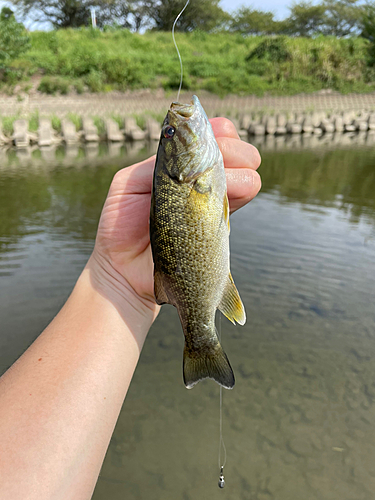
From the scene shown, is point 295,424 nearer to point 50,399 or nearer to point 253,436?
point 253,436

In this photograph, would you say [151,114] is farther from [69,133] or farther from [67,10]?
[67,10]

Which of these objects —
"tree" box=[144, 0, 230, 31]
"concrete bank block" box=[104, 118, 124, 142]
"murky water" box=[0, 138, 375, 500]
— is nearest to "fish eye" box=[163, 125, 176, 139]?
"murky water" box=[0, 138, 375, 500]

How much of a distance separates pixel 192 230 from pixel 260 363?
287 centimetres

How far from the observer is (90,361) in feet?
5.97

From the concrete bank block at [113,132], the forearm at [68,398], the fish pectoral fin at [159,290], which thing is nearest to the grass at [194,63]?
the concrete bank block at [113,132]

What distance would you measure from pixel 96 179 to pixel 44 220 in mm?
3840

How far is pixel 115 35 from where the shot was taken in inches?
1284

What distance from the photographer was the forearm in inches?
56.9

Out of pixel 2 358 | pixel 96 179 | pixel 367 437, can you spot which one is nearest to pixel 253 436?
pixel 367 437

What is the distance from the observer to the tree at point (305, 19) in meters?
47.8

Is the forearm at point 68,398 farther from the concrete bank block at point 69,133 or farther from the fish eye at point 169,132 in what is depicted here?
the concrete bank block at point 69,133

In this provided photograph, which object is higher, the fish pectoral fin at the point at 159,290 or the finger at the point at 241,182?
the finger at the point at 241,182

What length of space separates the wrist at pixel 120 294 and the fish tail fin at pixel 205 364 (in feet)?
1.51

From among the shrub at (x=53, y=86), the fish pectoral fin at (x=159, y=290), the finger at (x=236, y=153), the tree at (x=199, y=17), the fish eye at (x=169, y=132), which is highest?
the tree at (x=199, y=17)
